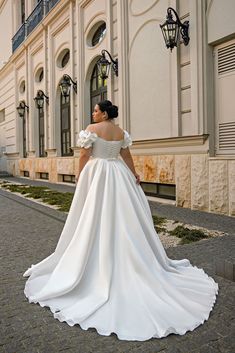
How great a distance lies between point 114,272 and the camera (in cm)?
323

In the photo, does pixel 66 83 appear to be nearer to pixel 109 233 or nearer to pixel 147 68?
pixel 147 68

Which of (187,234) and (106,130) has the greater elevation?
(106,130)

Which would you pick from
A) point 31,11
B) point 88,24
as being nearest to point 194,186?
point 88,24

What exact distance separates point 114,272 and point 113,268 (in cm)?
4

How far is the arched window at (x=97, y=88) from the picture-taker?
12781 mm

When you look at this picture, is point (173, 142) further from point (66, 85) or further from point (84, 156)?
point (66, 85)

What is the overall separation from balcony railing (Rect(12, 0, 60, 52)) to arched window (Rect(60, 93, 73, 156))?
454cm

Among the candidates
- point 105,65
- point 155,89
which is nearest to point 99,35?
point 105,65

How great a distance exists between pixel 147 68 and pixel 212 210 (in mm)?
4463

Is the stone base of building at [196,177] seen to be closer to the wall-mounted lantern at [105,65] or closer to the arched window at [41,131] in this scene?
the wall-mounted lantern at [105,65]

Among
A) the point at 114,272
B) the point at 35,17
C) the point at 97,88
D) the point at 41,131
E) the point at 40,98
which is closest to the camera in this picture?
the point at 114,272

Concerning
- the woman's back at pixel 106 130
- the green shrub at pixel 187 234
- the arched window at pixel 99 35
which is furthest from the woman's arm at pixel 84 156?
the arched window at pixel 99 35

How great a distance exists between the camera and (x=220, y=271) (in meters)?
3.90

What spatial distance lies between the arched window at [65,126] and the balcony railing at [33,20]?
179 inches
